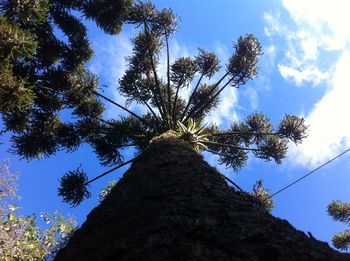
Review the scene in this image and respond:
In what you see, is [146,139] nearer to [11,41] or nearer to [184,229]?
[11,41]

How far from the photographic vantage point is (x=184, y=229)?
2.06m

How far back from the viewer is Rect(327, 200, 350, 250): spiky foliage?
10398 millimetres

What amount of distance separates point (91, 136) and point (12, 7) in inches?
196

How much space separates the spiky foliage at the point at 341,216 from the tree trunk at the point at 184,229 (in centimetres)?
858

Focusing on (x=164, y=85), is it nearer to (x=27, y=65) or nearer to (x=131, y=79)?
(x=131, y=79)

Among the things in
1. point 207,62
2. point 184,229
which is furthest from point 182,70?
point 184,229

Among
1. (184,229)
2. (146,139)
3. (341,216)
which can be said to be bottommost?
(184,229)

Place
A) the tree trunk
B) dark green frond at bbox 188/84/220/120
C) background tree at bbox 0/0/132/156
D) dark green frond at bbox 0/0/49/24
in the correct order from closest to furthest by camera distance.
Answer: the tree trunk → dark green frond at bbox 0/0/49/24 → background tree at bbox 0/0/132/156 → dark green frond at bbox 188/84/220/120

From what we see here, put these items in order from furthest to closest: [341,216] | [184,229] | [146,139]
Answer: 1. [341,216]
2. [146,139]
3. [184,229]

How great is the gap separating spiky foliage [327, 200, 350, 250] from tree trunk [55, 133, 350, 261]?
858cm

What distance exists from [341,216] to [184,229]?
31.8 feet

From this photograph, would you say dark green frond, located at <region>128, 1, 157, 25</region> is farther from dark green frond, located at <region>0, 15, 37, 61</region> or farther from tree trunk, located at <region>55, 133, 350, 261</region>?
tree trunk, located at <region>55, 133, 350, 261</region>

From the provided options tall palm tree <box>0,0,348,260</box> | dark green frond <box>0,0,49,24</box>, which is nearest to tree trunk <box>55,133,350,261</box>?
tall palm tree <box>0,0,348,260</box>

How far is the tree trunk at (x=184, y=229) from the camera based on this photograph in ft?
6.04
